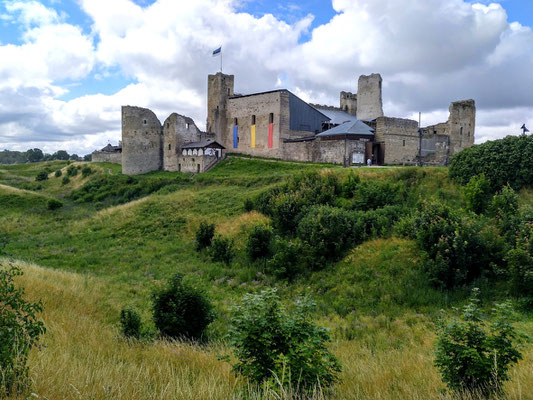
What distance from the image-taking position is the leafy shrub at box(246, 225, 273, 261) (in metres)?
16.8

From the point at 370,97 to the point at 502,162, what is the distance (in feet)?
103

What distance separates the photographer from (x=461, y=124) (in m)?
36.4

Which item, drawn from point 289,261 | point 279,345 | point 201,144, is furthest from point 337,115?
point 279,345

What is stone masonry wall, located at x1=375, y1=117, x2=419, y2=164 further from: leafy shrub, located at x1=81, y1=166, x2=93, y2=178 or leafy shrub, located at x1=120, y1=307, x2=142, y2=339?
leafy shrub, located at x1=81, y1=166, x2=93, y2=178

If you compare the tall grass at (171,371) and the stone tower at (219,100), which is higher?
the stone tower at (219,100)

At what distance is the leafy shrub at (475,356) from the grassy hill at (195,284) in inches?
8.4

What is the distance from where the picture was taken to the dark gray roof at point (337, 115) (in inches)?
1845

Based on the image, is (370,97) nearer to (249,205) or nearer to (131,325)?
(249,205)

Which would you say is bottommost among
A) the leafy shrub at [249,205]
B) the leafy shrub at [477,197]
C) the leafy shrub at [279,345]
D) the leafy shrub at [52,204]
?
the leafy shrub at [52,204]

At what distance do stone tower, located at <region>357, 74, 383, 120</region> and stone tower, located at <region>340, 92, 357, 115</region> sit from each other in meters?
3.95

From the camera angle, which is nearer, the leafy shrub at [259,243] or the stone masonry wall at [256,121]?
the leafy shrub at [259,243]

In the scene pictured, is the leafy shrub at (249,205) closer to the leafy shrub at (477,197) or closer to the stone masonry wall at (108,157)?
the leafy shrub at (477,197)

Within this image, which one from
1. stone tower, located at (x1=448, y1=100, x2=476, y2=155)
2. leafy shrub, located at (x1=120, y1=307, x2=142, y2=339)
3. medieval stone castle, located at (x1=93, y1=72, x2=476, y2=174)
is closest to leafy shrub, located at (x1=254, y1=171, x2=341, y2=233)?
medieval stone castle, located at (x1=93, y1=72, x2=476, y2=174)

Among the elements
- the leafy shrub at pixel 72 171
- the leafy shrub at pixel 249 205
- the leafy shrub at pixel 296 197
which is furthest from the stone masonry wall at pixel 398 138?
the leafy shrub at pixel 72 171
